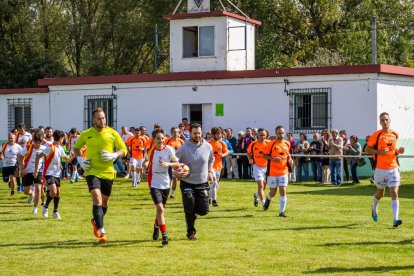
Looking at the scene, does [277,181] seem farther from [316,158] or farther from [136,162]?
[316,158]

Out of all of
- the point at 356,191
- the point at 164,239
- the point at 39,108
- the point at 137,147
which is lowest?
the point at 356,191

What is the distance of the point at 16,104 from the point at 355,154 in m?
16.6

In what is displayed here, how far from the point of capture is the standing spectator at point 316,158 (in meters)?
26.1

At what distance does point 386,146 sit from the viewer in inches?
574

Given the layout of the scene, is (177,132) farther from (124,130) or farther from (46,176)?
(124,130)

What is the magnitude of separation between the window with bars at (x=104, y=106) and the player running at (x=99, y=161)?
19.4 metres

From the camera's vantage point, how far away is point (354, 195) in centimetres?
2166

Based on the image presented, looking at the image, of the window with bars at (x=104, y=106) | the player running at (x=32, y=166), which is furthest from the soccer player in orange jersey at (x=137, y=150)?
the window with bars at (x=104, y=106)

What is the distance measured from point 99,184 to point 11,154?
975 cm

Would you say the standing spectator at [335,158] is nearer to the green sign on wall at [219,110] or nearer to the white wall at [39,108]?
the green sign on wall at [219,110]

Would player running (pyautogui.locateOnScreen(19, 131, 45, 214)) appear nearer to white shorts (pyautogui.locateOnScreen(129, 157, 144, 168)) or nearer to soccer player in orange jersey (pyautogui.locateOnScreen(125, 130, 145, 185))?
white shorts (pyautogui.locateOnScreen(129, 157, 144, 168))

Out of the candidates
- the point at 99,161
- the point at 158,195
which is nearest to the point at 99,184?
the point at 99,161

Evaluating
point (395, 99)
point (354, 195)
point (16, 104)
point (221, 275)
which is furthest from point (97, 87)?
point (221, 275)

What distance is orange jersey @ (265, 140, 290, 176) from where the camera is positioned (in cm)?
1659
